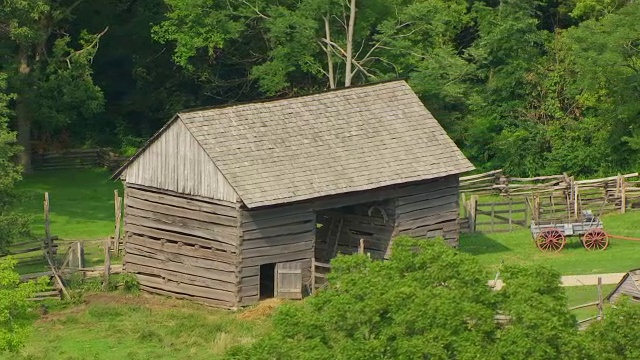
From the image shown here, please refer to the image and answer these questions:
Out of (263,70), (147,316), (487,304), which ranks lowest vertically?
(147,316)

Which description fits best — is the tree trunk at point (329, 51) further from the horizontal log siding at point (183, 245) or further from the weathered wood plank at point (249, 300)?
the weathered wood plank at point (249, 300)

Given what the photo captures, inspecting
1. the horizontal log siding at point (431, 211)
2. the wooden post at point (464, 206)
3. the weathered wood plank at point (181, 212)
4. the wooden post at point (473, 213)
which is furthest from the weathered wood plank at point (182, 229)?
the wooden post at point (464, 206)

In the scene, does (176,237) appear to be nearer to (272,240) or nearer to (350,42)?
(272,240)

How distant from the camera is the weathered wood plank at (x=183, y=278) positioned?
1650 inches

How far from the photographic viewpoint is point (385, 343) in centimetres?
2588

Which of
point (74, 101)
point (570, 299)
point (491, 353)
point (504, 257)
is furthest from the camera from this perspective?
point (74, 101)

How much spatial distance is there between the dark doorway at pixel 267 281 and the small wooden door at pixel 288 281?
1.63ft

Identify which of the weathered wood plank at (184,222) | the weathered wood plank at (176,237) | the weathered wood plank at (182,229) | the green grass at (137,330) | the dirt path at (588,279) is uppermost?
the weathered wood plank at (184,222)

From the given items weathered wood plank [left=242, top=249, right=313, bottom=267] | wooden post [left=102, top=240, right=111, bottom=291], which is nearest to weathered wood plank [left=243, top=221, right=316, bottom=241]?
weathered wood plank [left=242, top=249, right=313, bottom=267]

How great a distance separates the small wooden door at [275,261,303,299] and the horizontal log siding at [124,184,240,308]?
121 centimetres

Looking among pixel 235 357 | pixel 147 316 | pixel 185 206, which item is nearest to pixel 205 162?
pixel 185 206

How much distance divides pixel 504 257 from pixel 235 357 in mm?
20432

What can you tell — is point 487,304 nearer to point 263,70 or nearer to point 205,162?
point 205,162

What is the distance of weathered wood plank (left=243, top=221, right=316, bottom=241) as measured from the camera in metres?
41.6
